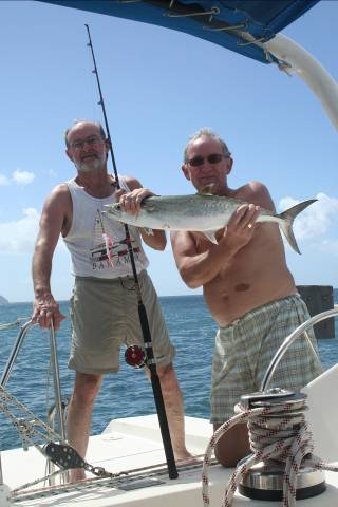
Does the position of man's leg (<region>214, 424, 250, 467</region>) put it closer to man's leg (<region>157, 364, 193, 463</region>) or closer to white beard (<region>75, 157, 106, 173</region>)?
man's leg (<region>157, 364, 193, 463</region>)

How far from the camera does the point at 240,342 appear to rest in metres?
3.93

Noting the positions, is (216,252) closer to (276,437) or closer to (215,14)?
(215,14)

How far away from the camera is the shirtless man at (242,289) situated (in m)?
3.78

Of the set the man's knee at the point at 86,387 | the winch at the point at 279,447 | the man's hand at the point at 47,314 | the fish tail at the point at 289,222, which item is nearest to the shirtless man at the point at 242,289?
the fish tail at the point at 289,222

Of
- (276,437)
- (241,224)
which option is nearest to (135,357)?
(241,224)

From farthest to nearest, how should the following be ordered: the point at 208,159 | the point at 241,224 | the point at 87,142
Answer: the point at 87,142
the point at 208,159
the point at 241,224

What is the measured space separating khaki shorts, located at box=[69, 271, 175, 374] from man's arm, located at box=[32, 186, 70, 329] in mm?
395

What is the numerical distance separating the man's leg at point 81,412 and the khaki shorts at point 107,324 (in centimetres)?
14

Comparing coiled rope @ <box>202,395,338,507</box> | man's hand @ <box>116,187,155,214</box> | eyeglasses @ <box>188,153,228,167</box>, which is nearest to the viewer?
coiled rope @ <box>202,395,338,507</box>

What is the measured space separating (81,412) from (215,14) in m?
2.69

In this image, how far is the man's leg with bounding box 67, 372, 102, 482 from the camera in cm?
442

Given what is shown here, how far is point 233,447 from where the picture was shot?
3.25 m

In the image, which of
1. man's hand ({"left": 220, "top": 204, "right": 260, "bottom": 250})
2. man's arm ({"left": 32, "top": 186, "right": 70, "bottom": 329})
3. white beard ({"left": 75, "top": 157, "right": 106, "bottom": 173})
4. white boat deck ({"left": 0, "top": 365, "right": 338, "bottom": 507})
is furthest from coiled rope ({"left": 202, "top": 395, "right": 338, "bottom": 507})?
white beard ({"left": 75, "top": 157, "right": 106, "bottom": 173})

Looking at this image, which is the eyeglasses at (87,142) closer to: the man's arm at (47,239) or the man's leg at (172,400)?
the man's arm at (47,239)
